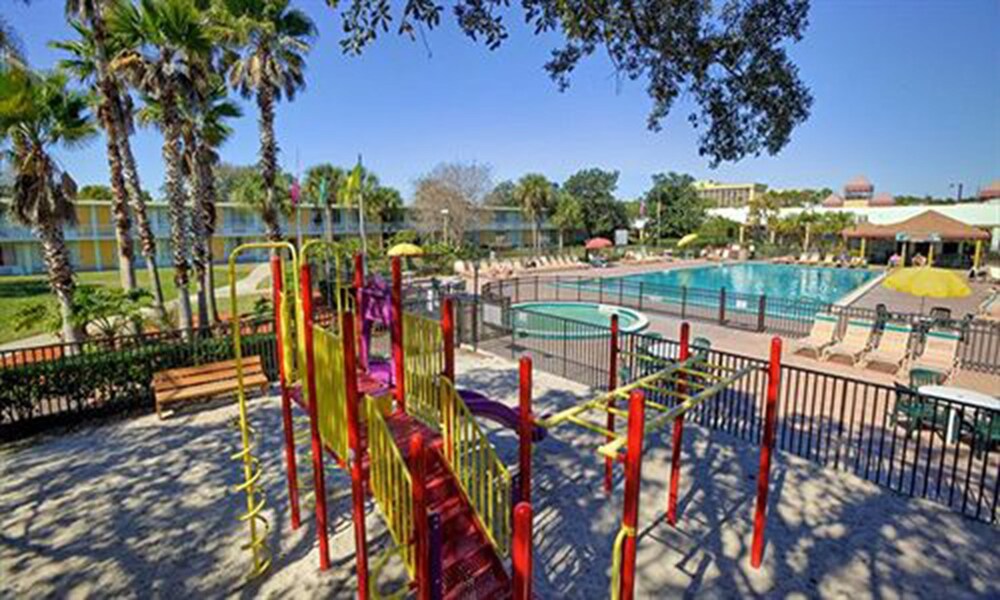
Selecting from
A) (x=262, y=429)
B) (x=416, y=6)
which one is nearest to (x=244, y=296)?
(x=262, y=429)

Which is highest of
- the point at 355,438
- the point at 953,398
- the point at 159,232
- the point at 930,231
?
the point at 159,232

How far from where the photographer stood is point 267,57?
16.0 m

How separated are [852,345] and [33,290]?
37.3m

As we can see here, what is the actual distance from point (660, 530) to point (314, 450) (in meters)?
3.92

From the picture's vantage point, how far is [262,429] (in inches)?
327

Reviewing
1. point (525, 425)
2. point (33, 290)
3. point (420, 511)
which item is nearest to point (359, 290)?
point (525, 425)

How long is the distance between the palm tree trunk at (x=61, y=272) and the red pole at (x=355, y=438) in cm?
976

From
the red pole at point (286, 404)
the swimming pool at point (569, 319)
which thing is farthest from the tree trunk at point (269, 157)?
the red pole at point (286, 404)

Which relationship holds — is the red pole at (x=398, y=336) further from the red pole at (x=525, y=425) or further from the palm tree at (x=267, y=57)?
the palm tree at (x=267, y=57)

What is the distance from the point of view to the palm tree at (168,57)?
37.5 feet

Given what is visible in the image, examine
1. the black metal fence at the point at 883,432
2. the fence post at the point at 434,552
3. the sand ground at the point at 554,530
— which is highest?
the fence post at the point at 434,552

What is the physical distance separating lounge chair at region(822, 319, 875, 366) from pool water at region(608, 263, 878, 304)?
15.0 metres

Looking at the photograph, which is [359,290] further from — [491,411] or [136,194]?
[136,194]

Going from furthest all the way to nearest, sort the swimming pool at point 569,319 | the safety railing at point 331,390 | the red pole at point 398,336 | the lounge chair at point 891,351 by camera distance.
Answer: the swimming pool at point 569,319, the lounge chair at point 891,351, the red pole at point 398,336, the safety railing at point 331,390
